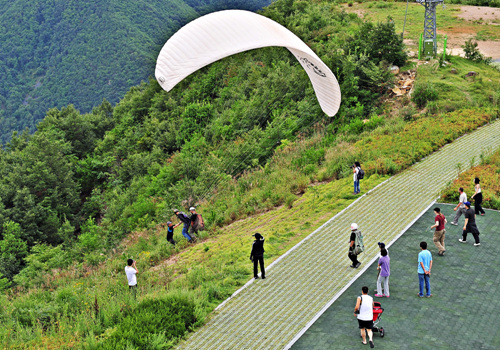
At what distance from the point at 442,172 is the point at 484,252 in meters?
5.12

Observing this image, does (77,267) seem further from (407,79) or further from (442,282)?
(407,79)

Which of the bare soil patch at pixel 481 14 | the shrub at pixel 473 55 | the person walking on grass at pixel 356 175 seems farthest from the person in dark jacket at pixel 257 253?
the bare soil patch at pixel 481 14

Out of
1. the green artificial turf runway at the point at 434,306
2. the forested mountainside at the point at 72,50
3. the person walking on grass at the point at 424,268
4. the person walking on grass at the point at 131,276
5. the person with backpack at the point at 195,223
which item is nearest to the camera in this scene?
the green artificial turf runway at the point at 434,306

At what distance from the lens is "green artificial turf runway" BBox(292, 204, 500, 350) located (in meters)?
8.38

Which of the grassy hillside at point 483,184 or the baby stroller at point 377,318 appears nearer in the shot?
the baby stroller at point 377,318

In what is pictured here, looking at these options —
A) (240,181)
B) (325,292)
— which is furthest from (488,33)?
(325,292)

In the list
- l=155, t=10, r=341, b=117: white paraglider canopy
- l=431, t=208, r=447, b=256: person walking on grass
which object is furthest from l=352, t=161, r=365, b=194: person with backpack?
l=431, t=208, r=447, b=256: person walking on grass

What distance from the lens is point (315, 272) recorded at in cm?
1085

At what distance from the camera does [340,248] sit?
11859 mm

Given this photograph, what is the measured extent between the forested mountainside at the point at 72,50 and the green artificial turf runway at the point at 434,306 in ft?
287

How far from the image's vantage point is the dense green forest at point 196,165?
10227mm

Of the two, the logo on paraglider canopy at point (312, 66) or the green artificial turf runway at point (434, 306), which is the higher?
the logo on paraglider canopy at point (312, 66)

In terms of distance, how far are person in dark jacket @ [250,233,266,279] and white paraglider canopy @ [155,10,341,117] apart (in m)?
4.79

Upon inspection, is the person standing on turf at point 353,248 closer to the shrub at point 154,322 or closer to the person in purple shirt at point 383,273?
the person in purple shirt at point 383,273
